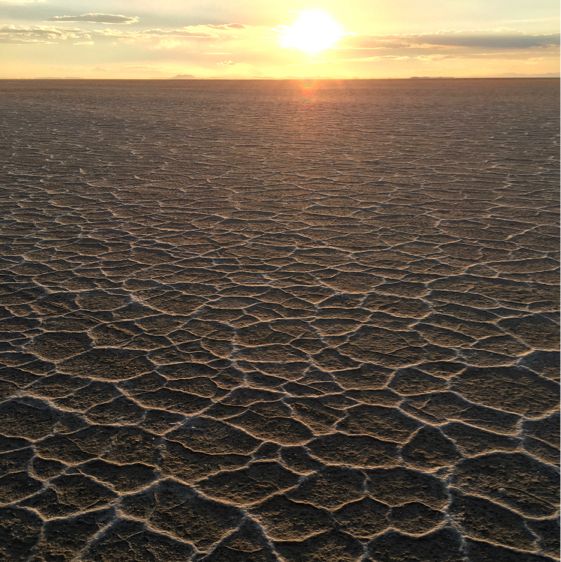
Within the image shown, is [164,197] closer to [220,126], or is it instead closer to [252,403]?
[252,403]

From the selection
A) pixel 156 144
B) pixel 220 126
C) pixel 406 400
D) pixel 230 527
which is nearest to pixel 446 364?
pixel 406 400

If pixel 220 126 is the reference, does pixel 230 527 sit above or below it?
below

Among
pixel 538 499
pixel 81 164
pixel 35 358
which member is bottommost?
pixel 538 499

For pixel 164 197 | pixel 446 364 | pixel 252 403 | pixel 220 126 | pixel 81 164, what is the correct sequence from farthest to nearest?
pixel 220 126 → pixel 81 164 → pixel 164 197 → pixel 446 364 → pixel 252 403

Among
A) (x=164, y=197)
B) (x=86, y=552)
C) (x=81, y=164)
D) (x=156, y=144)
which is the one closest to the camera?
(x=86, y=552)

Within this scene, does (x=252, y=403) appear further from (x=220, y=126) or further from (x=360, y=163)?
(x=220, y=126)

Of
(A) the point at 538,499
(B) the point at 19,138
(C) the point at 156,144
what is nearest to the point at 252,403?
(A) the point at 538,499

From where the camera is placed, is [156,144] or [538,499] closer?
[538,499]
